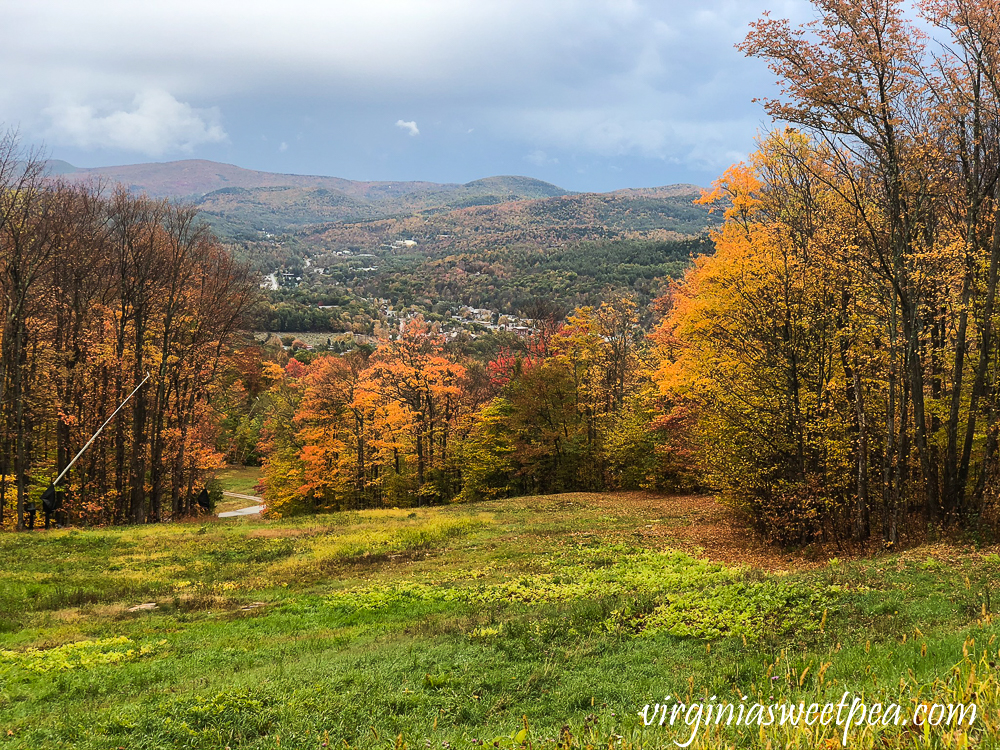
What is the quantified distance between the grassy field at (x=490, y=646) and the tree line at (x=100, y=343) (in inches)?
399

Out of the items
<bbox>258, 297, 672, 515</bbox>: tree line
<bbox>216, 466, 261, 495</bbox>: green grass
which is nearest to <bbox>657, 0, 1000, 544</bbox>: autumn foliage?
<bbox>258, 297, 672, 515</bbox>: tree line

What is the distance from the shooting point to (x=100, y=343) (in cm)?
2598

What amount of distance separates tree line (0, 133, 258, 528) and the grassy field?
10.1 metres

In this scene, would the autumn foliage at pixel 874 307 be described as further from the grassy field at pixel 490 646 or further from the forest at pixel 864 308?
the grassy field at pixel 490 646

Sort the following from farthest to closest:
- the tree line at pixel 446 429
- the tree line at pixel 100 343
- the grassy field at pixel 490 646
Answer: the tree line at pixel 446 429, the tree line at pixel 100 343, the grassy field at pixel 490 646

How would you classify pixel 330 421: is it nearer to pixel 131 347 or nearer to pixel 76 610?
pixel 131 347

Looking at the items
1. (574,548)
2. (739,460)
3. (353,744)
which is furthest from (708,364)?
(353,744)

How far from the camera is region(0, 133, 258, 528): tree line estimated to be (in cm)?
2198

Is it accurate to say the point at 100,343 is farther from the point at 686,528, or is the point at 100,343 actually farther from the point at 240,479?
the point at 240,479

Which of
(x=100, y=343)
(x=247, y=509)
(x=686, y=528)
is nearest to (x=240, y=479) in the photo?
(x=247, y=509)

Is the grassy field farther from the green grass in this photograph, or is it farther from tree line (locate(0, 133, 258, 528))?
the green grass

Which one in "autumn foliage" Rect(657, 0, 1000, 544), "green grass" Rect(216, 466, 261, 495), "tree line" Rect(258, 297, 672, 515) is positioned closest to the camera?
"autumn foliage" Rect(657, 0, 1000, 544)

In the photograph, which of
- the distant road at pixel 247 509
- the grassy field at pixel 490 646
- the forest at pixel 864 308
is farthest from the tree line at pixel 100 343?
the forest at pixel 864 308

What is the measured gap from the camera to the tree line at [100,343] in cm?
2198
